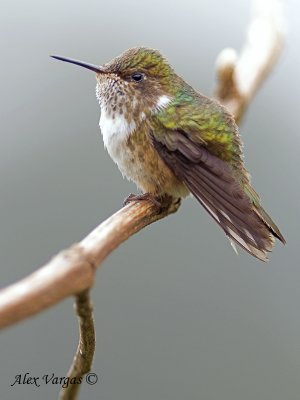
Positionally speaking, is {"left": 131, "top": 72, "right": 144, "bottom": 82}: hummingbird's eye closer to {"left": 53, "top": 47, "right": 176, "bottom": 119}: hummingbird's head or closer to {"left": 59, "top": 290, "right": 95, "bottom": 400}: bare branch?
{"left": 53, "top": 47, "right": 176, "bottom": 119}: hummingbird's head

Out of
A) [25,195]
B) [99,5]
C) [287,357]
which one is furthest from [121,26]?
[287,357]

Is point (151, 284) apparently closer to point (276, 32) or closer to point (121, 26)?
point (276, 32)

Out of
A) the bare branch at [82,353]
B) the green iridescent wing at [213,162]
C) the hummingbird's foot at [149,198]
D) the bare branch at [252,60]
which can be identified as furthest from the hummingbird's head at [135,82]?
the bare branch at [82,353]

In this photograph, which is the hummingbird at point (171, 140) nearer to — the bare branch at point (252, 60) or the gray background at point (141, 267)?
the bare branch at point (252, 60)

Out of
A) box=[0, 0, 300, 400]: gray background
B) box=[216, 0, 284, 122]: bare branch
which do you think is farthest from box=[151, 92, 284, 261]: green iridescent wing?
box=[0, 0, 300, 400]: gray background

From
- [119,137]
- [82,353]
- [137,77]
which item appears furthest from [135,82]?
[82,353]

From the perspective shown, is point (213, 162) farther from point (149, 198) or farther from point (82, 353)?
point (82, 353)
